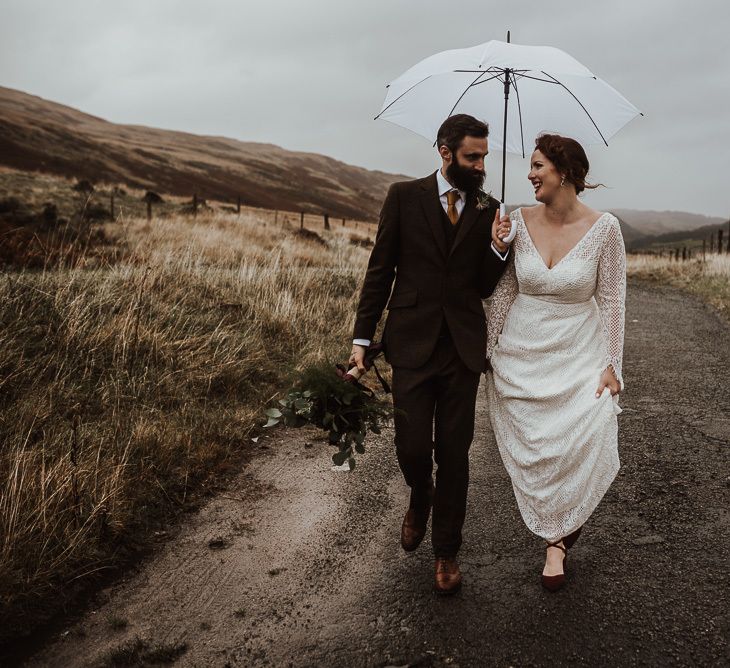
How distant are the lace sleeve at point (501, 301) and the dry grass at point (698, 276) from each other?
410 inches

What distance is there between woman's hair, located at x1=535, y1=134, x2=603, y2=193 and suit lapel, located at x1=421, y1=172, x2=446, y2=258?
1.99 feet

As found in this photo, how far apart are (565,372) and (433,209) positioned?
106 centimetres

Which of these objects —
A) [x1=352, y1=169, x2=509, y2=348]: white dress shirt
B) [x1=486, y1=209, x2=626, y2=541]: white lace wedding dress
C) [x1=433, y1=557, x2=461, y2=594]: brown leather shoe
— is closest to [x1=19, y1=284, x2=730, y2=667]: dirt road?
[x1=433, y1=557, x2=461, y2=594]: brown leather shoe

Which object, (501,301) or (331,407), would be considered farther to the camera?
(501,301)

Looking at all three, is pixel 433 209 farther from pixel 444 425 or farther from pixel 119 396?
pixel 119 396

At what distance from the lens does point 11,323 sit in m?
5.18

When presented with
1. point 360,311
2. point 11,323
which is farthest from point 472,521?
point 11,323

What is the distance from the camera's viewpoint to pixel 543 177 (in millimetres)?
3109

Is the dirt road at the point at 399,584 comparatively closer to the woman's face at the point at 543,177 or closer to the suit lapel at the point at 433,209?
the suit lapel at the point at 433,209

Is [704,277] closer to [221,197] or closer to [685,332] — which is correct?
[685,332]

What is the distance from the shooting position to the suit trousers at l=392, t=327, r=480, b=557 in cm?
304

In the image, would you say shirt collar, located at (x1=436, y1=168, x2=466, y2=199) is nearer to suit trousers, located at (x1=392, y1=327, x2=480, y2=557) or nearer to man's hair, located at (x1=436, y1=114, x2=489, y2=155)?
man's hair, located at (x1=436, y1=114, x2=489, y2=155)

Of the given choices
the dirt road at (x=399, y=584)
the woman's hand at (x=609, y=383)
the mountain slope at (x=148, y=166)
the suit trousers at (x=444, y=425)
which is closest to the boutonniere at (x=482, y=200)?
the suit trousers at (x=444, y=425)

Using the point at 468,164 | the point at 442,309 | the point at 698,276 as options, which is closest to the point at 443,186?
the point at 468,164
